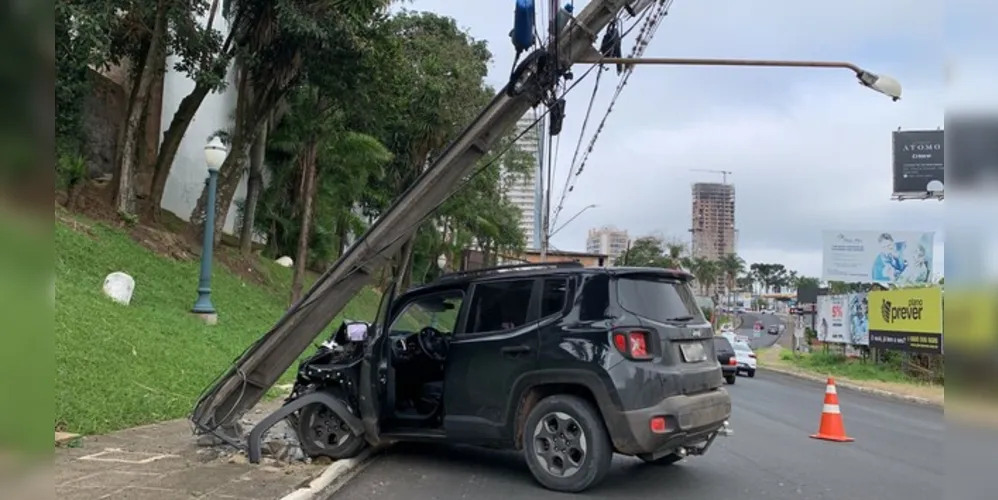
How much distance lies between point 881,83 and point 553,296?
352cm

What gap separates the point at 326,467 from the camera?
6.76 m

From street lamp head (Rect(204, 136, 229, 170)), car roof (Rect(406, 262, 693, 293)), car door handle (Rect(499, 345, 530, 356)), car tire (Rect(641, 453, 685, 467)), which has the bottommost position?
car tire (Rect(641, 453, 685, 467))

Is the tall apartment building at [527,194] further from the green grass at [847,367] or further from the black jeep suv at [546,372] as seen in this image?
the black jeep suv at [546,372]

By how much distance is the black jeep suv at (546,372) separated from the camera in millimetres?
5910

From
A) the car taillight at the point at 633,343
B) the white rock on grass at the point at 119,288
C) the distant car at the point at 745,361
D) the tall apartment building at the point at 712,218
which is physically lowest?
the distant car at the point at 745,361

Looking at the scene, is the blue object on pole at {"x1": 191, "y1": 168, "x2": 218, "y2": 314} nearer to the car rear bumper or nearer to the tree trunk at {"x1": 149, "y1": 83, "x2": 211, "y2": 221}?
the tree trunk at {"x1": 149, "y1": 83, "x2": 211, "y2": 221}

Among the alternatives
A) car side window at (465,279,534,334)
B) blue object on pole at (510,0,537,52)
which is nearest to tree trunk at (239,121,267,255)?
blue object on pole at (510,0,537,52)

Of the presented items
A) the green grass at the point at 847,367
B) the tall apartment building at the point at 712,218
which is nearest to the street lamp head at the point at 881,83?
the green grass at the point at 847,367

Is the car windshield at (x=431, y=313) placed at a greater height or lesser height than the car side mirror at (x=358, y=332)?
greater

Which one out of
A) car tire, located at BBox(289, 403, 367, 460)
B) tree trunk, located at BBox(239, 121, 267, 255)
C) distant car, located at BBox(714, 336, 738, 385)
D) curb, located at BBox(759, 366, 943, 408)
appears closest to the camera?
car tire, located at BBox(289, 403, 367, 460)

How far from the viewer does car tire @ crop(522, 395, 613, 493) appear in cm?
593

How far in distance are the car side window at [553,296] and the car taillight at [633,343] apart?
619mm

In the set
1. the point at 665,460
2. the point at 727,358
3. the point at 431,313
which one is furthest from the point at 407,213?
the point at 727,358

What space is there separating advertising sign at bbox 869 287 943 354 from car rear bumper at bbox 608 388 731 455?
16.8 meters
